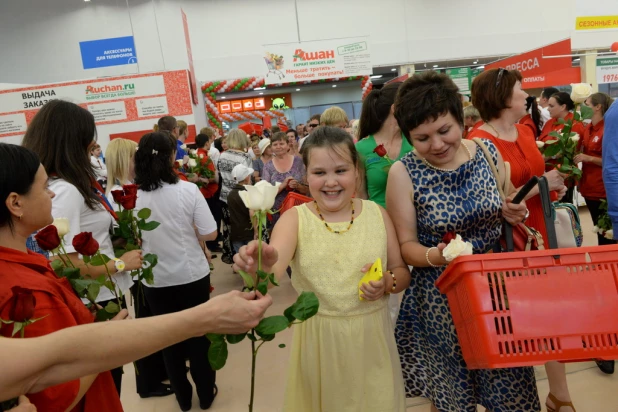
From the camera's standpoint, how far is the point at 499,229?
166cm

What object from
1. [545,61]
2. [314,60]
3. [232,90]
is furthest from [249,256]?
[232,90]

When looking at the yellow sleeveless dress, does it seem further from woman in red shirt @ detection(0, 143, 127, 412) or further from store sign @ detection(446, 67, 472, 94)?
store sign @ detection(446, 67, 472, 94)

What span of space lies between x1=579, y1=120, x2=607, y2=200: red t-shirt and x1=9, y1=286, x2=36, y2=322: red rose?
3.92m

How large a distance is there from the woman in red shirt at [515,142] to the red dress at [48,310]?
1860 mm

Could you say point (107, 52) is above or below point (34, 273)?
above

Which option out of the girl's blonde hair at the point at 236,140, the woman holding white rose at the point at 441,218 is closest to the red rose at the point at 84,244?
the woman holding white rose at the point at 441,218

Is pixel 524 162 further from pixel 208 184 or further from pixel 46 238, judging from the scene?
pixel 208 184

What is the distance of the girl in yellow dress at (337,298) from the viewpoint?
4.94 ft

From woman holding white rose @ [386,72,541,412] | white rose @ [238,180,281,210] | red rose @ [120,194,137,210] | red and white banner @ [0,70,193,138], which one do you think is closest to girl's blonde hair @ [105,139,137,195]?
red rose @ [120,194,137,210]

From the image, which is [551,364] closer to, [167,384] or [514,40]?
[167,384]

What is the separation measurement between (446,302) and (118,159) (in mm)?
2220

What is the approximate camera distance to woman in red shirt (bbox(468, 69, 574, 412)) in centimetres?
212

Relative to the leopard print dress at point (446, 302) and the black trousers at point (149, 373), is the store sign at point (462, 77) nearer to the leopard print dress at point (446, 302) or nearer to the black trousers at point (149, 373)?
the black trousers at point (149, 373)

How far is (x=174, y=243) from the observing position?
8.71 feet
